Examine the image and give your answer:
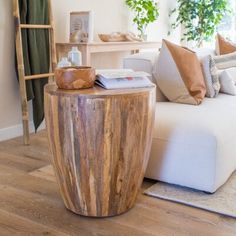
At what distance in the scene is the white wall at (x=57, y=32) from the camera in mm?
3166

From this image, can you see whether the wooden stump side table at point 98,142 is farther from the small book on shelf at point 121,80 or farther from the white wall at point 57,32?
the white wall at point 57,32

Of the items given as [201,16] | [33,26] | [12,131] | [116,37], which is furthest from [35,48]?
[201,16]

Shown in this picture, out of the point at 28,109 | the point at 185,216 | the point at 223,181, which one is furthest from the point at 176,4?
the point at 185,216

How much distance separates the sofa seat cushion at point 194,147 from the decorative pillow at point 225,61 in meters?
0.96

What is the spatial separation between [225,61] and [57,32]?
1694 millimetres

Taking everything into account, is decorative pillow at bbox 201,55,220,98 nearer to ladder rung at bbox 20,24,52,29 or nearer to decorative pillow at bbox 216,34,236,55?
decorative pillow at bbox 216,34,236,55

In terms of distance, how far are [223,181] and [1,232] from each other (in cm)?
130

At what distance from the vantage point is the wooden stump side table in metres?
1.66

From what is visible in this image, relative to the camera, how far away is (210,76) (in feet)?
8.87

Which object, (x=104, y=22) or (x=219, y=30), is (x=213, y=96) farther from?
(x=219, y=30)

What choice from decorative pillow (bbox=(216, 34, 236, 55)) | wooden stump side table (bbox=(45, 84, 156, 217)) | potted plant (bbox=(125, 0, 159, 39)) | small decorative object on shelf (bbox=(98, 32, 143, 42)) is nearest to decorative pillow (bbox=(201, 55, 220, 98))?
→ decorative pillow (bbox=(216, 34, 236, 55))

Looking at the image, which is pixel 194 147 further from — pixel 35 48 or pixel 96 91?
pixel 35 48

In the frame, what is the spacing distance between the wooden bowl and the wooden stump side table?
5cm

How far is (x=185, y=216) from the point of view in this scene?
1894 millimetres
